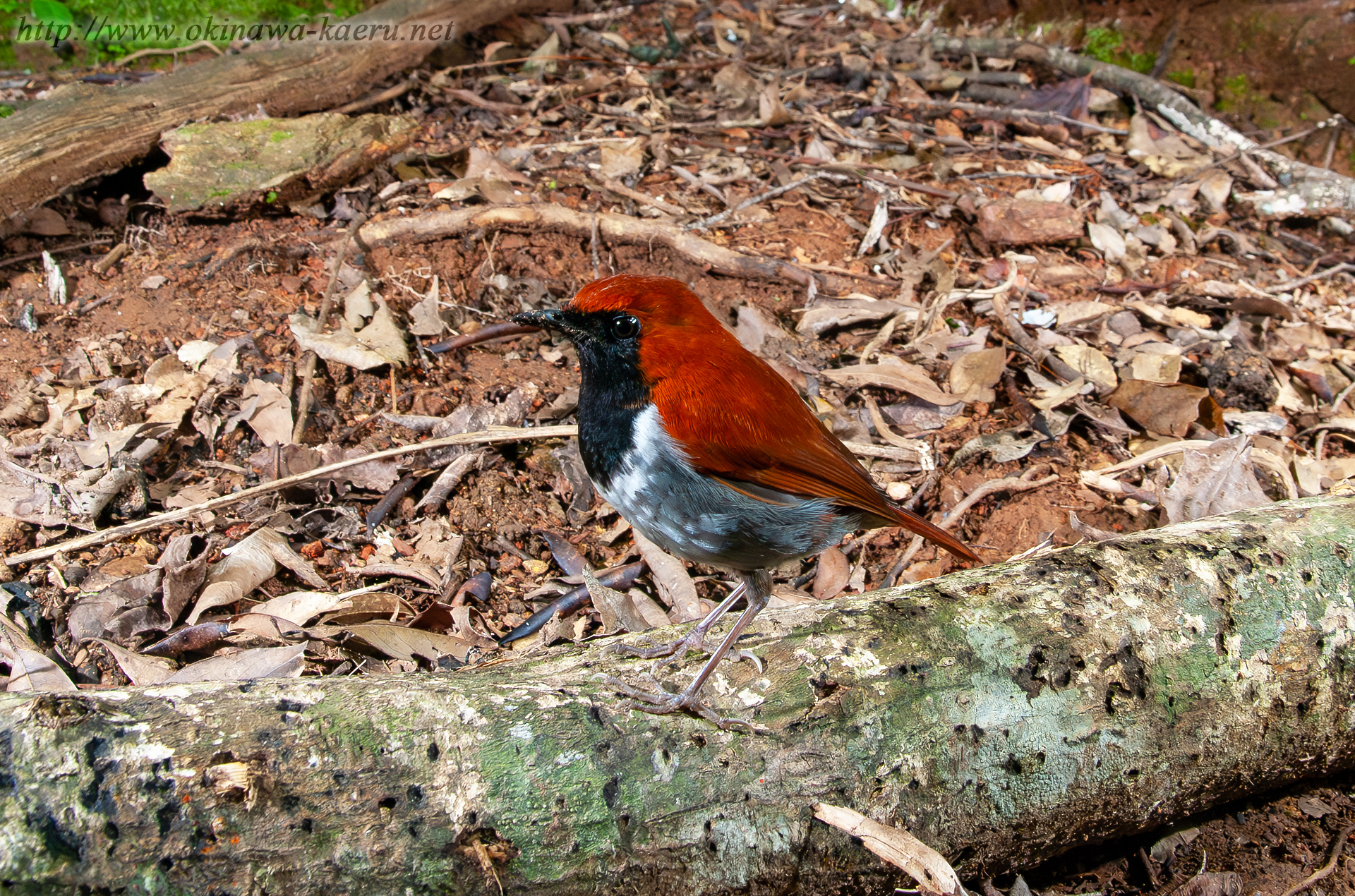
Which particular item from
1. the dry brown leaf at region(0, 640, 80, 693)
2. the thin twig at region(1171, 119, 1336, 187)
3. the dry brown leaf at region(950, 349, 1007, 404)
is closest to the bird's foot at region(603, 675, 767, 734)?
the dry brown leaf at region(0, 640, 80, 693)

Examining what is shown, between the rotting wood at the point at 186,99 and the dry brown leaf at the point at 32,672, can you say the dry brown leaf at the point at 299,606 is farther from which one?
the rotting wood at the point at 186,99

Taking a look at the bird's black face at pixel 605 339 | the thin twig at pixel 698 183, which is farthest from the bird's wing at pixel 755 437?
the thin twig at pixel 698 183

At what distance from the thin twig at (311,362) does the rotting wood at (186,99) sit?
51.9 inches

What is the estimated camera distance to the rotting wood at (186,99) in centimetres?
437

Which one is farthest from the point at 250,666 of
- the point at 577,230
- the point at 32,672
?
the point at 577,230

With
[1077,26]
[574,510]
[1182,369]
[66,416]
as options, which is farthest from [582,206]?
[1077,26]

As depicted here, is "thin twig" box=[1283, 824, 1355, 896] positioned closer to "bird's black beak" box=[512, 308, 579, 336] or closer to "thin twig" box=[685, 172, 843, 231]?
"bird's black beak" box=[512, 308, 579, 336]

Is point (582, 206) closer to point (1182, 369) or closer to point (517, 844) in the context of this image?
point (1182, 369)

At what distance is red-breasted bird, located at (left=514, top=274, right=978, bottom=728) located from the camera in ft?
8.29

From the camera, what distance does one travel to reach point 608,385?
2625mm

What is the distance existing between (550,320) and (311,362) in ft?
5.44

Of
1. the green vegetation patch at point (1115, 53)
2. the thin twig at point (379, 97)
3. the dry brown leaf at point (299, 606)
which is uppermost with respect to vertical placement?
the thin twig at point (379, 97)

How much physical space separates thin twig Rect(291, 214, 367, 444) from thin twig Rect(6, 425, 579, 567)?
0.28 metres

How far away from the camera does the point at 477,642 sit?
3062 millimetres
